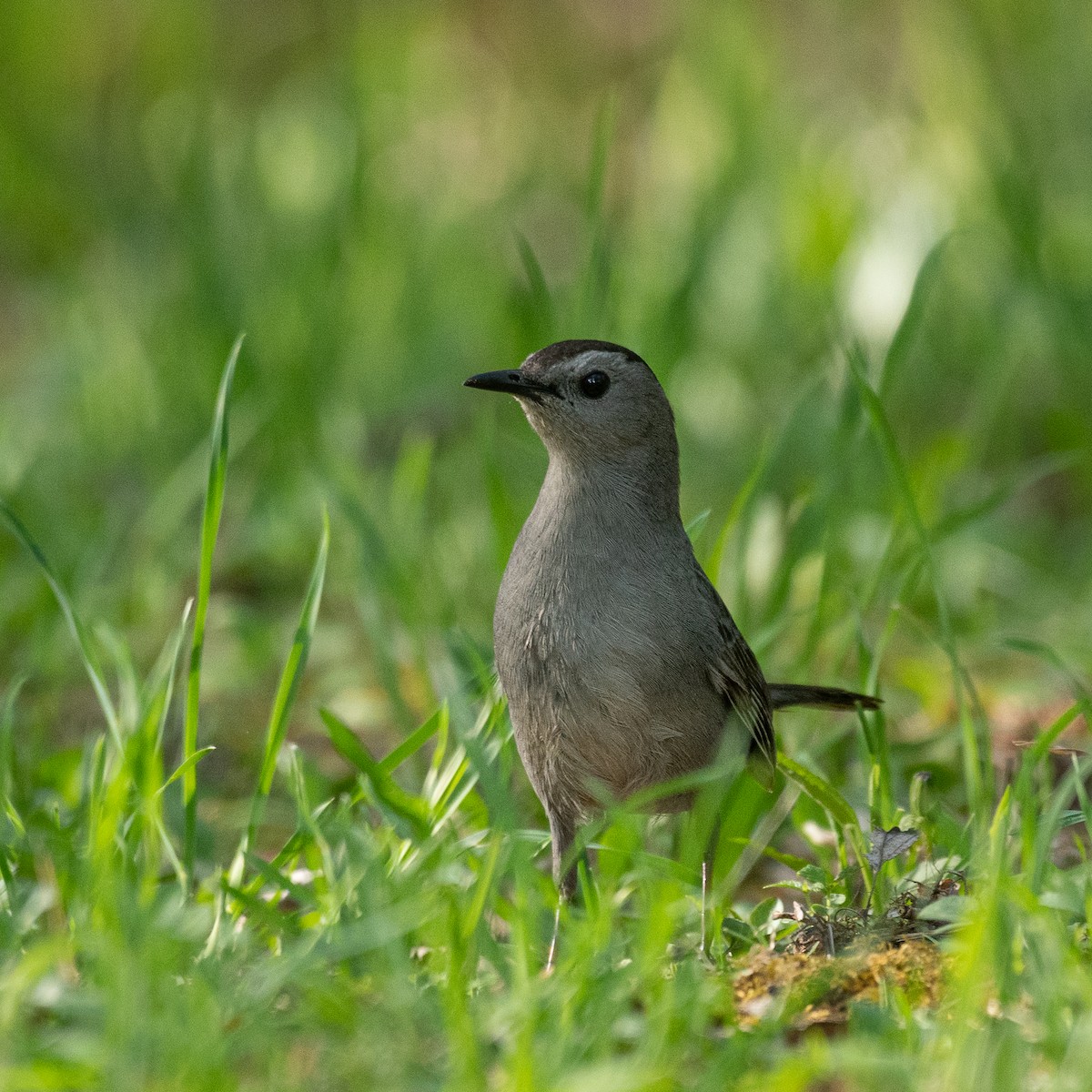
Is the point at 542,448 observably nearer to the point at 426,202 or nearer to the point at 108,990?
the point at 108,990

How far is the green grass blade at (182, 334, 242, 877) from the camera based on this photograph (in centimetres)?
358

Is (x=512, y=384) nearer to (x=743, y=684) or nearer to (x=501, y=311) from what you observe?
(x=743, y=684)

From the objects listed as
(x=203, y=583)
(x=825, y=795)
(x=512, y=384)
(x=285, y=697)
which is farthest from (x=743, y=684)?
(x=203, y=583)

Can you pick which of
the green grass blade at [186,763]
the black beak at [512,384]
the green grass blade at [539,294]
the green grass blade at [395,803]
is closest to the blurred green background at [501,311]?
the green grass blade at [539,294]

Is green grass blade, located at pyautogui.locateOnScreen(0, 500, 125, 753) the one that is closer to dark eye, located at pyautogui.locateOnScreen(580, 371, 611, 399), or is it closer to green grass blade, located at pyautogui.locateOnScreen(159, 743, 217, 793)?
green grass blade, located at pyautogui.locateOnScreen(159, 743, 217, 793)

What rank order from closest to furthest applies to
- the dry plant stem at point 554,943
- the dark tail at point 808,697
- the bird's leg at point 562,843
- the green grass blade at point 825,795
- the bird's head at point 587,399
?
the dry plant stem at point 554,943 → the green grass blade at point 825,795 → the bird's leg at point 562,843 → the bird's head at point 587,399 → the dark tail at point 808,697

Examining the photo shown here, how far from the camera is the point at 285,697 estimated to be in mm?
3656

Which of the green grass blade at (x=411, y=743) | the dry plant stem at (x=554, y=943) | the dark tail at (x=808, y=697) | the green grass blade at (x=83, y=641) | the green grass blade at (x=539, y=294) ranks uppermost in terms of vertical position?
the green grass blade at (x=539, y=294)

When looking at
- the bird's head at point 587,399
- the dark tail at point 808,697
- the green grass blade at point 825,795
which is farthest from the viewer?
the dark tail at point 808,697

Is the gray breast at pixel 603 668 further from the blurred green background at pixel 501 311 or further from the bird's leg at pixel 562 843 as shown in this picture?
the blurred green background at pixel 501 311

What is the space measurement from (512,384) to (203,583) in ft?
3.03

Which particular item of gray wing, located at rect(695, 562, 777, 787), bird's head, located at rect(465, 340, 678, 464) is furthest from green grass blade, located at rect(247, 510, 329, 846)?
gray wing, located at rect(695, 562, 777, 787)

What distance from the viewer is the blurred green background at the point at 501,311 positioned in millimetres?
5309

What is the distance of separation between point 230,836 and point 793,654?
1987mm
